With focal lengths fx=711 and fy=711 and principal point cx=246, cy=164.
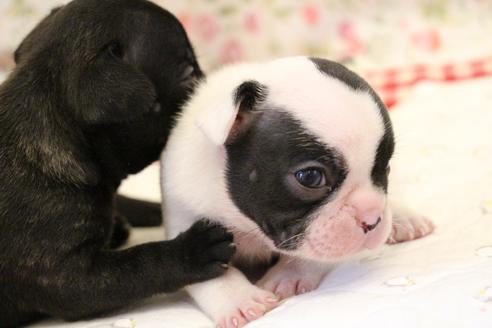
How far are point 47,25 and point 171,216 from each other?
72cm

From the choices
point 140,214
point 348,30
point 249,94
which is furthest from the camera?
point 348,30

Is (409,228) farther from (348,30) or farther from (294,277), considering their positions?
(348,30)

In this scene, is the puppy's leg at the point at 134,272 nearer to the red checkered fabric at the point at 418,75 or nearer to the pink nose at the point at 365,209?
the pink nose at the point at 365,209

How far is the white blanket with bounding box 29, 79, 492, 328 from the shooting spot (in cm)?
157

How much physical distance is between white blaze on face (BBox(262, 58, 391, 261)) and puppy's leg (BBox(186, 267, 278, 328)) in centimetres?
17

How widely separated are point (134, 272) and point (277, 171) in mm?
484

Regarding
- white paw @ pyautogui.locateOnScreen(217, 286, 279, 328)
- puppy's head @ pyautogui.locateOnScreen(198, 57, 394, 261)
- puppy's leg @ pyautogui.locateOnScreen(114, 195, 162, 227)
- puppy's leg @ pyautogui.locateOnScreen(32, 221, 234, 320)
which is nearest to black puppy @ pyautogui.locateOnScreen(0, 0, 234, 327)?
puppy's leg @ pyautogui.locateOnScreen(32, 221, 234, 320)

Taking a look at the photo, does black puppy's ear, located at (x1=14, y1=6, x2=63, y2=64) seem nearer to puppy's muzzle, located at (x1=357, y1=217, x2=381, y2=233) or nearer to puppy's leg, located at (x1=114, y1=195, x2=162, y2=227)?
puppy's leg, located at (x1=114, y1=195, x2=162, y2=227)

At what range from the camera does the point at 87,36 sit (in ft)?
6.66

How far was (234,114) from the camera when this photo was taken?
171 cm

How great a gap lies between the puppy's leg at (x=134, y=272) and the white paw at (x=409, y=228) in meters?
0.57

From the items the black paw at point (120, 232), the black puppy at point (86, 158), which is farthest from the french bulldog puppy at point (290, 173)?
the black paw at point (120, 232)

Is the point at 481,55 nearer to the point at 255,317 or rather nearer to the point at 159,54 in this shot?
the point at 159,54

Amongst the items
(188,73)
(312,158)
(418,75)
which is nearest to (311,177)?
(312,158)
